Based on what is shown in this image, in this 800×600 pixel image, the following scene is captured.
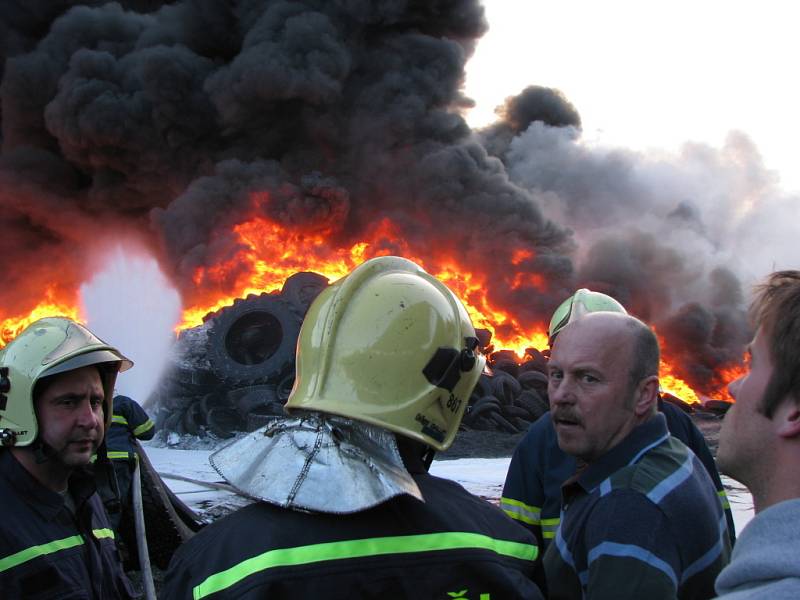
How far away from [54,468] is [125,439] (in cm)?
174

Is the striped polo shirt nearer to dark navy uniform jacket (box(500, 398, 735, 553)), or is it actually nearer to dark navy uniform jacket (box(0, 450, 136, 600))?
dark navy uniform jacket (box(500, 398, 735, 553))

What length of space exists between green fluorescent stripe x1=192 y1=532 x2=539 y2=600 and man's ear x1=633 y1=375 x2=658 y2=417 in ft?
2.37

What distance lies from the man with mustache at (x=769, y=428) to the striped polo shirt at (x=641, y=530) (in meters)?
0.46

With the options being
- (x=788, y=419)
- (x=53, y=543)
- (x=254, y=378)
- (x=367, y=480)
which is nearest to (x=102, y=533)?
(x=53, y=543)

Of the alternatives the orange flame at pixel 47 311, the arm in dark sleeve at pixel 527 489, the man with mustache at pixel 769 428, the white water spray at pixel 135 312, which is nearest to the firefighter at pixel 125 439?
the arm in dark sleeve at pixel 527 489

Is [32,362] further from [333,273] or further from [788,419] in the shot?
[333,273]

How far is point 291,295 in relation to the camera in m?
14.1

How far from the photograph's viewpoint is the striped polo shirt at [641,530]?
158 centimetres

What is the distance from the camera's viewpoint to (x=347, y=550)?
4.33 ft

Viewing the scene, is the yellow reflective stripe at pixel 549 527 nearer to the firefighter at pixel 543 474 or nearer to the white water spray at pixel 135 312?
the firefighter at pixel 543 474

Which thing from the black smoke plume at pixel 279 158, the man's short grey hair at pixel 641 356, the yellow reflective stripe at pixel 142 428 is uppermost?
the black smoke plume at pixel 279 158

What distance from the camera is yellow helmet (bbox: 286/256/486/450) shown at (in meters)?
1.55

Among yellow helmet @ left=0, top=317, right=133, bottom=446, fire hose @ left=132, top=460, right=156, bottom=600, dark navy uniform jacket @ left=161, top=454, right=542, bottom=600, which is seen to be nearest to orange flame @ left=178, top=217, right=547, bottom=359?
fire hose @ left=132, top=460, right=156, bottom=600

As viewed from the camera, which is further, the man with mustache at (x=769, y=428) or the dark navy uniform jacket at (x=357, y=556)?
the dark navy uniform jacket at (x=357, y=556)
